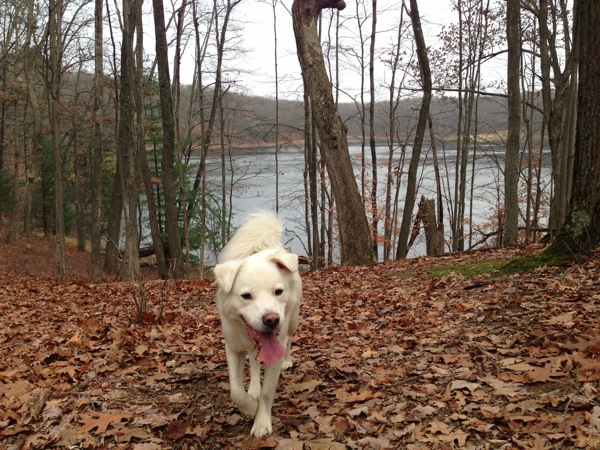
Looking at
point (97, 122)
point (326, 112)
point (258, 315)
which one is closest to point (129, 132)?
point (97, 122)

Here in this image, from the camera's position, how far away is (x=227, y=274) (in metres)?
3.77

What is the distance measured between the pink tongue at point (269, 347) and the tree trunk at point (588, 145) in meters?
4.56

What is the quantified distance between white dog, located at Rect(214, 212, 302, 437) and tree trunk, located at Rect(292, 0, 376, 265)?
23.2 feet

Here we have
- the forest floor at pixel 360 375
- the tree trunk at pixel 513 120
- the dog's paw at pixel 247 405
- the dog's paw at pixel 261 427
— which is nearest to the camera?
the forest floor at pixel 360 375

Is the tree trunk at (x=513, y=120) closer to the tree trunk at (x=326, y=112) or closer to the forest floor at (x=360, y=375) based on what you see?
the tree trunk at (x=326, y=112)

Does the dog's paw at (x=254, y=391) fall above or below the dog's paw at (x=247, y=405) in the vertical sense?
below

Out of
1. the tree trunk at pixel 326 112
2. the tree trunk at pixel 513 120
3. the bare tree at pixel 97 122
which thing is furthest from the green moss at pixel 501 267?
the bare tree at pixel 97 122

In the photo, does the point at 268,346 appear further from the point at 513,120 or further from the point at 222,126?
the point at 222,126

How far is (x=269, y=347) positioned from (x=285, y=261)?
654 mm

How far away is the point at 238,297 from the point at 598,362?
106 inches

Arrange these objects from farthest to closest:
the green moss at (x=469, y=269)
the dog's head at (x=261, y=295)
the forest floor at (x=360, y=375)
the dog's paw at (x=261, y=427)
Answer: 1. the green moss at (x=469, y=269)
2. the dog's paw at (x=261, y=427)
3. the dog's head at (x=261, y=295)
4. the forest floor at (x=360, y=375)

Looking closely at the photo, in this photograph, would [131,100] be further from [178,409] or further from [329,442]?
[329,442]

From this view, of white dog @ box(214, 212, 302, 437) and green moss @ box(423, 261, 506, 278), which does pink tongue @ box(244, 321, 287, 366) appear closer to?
white dog @ box(214, 212, 302, 437)

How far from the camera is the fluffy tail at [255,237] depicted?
4.74 meters
